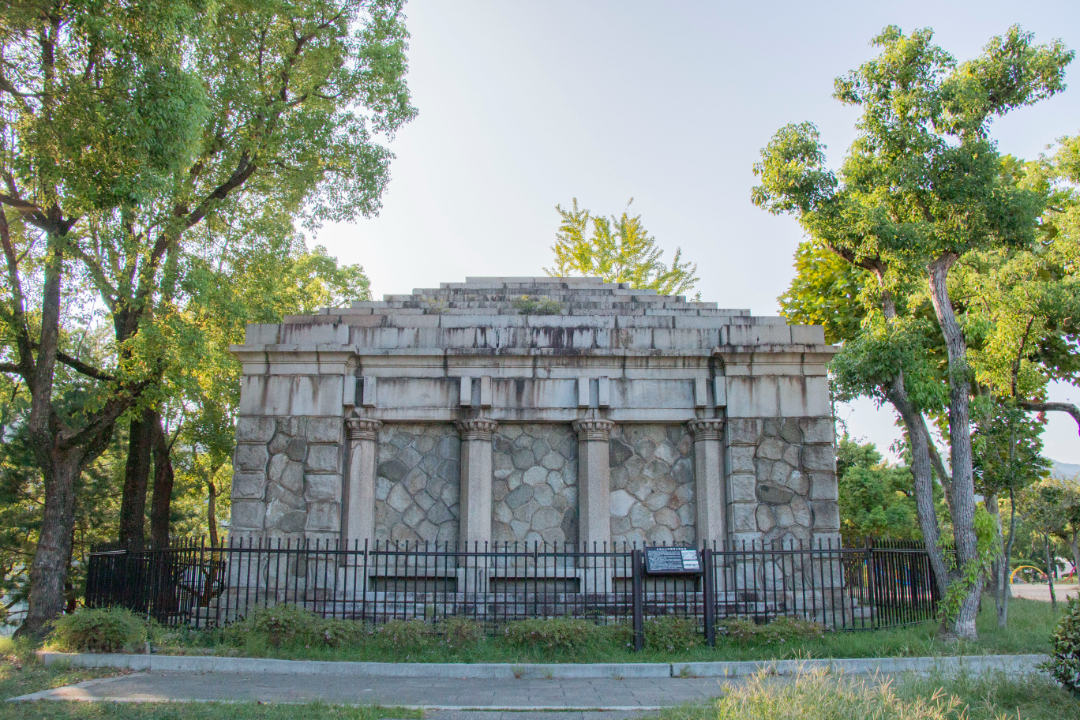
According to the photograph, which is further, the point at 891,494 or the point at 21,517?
the point at 891,494

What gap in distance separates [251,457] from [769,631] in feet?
24.3

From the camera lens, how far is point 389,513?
37.0 ft

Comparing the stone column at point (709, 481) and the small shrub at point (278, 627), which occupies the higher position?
the stone column at point (709, 481)

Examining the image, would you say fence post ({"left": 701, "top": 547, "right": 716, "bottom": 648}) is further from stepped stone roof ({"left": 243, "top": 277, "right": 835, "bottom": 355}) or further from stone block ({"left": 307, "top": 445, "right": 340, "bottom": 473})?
stone block ({"left": 307, "top": 445, "right": 340, "bottom": 473})

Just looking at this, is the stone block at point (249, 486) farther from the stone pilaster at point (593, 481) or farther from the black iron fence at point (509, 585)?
the stone pilaster at point (593, 481)

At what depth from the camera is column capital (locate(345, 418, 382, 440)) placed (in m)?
11.1

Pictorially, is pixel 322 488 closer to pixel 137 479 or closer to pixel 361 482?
pixel 361 482

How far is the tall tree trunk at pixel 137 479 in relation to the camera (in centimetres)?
→ 1506

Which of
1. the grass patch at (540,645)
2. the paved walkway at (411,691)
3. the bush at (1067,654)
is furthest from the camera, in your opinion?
the grass patch at (540,645)

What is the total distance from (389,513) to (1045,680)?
811cm

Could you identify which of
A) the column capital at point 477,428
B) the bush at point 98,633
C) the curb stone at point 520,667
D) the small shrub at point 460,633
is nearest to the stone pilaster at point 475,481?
the column capital at point 477,428

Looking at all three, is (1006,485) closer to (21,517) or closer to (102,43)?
(102,43)

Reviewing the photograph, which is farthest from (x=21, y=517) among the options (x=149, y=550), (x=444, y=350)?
(x=444, y=350)

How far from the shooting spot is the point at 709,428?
11312mm
